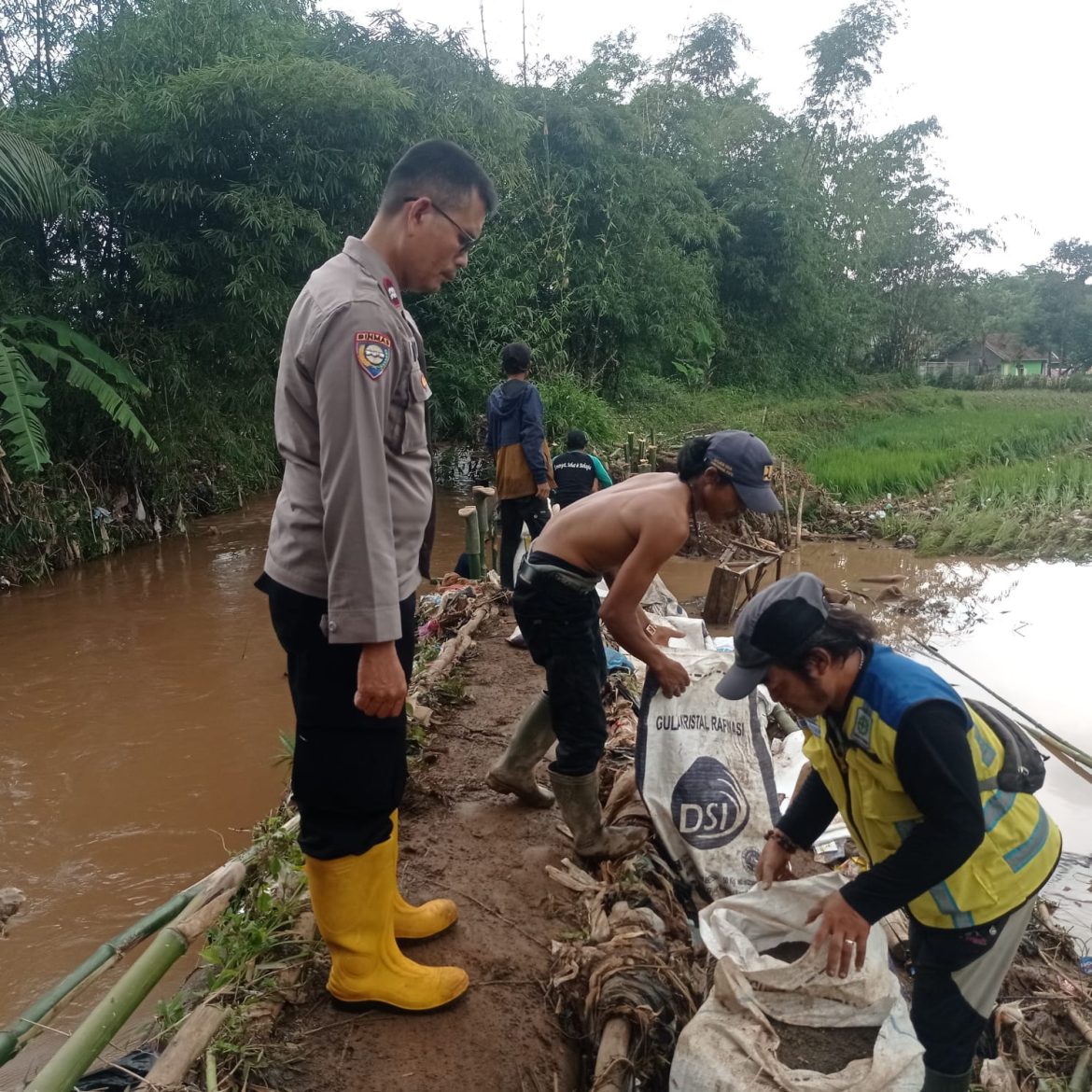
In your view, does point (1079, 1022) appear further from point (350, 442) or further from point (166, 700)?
point (166, 700)

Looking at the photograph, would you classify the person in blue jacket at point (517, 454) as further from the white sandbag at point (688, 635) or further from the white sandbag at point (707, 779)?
the white sandbag at point (707, 779)

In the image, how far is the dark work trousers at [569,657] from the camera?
258cm

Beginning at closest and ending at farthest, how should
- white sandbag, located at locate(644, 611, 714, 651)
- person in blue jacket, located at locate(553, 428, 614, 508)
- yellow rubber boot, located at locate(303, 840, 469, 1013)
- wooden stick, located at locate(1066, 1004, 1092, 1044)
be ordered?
yellow rubber boot, located at locate(303, 840, 469, 1013) < wooden stick, located at locate(1066, 1004, 1092, 1044) < white sandbag, located at locate(644, 611, 714, 651) < person in blue jacket, located at locate(553, 428, 614, 508)

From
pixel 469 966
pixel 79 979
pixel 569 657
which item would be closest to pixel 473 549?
pixel 569 657

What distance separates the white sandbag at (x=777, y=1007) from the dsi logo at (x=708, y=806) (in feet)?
1.69

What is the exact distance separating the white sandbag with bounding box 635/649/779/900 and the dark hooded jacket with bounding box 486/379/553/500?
3228 millimetres

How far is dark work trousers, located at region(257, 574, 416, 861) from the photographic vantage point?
1694 mm

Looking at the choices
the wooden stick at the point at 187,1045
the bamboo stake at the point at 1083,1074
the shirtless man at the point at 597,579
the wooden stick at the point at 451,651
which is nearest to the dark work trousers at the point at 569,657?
the shirtless man at the point at 597,579

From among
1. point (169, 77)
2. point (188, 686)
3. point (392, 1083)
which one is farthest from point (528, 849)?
point (169, 77)

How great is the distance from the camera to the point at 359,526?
1.54 meters

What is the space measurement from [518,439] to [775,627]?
432 cm

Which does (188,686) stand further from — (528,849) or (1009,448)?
(1009,448)

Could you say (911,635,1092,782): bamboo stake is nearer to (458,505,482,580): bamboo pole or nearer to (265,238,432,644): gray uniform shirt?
(458,505,482,580): bamboo pole

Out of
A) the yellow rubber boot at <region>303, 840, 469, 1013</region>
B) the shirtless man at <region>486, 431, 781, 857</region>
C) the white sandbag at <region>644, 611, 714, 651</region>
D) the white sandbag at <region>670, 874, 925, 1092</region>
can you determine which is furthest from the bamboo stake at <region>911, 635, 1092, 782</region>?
the yellow rubber boot at <region>303, 840, 469, 1013</region>
